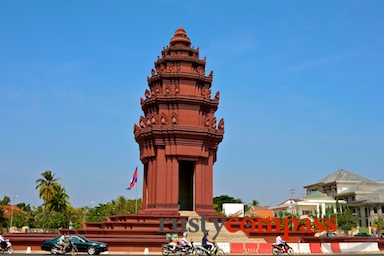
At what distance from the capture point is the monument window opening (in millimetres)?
43375

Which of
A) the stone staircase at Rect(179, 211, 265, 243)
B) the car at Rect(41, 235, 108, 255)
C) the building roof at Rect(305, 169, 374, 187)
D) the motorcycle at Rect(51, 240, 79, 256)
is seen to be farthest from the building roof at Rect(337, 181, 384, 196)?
the motorcycle at Rect(51, 240, 79, 256)

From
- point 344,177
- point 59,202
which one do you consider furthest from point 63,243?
point 344,177

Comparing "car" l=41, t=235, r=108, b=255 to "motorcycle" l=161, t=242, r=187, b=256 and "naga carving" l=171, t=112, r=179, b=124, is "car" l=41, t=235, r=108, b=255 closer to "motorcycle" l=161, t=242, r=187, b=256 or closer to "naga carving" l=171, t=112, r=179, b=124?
"motorcycle" l=161, t=242, r=187, b=256

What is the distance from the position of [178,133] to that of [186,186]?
7389 millimetres

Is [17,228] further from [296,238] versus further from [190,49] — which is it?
[296,238]

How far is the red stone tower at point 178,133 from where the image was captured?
3909 centimetres

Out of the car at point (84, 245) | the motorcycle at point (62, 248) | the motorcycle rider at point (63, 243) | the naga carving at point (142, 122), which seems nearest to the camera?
the motorcycle at point (62, 248)

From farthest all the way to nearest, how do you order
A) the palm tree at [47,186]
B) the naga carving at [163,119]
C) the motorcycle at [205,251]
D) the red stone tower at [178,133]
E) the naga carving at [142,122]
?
the palm tree at [47,186] < the naga carving at [142,122] < the naga carving at [163,119] < the red stone tower at [178,133] < the motorcycle at [205,251]

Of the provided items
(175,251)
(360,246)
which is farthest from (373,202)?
(175,251)

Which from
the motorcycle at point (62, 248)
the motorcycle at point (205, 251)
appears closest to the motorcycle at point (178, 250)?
the motorcycle at point (205, 251)

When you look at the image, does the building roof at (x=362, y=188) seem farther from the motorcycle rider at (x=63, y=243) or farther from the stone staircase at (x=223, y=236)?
the motorcycle rider at (x=63, y=243)

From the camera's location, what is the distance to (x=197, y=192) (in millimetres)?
39531

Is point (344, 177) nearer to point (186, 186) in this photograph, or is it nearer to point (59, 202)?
point (59, 202)

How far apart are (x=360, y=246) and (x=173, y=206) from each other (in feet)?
49.4
